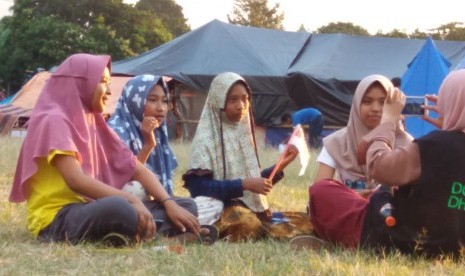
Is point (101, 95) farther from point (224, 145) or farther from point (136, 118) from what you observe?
point (224, 145)

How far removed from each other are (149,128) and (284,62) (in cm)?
1284

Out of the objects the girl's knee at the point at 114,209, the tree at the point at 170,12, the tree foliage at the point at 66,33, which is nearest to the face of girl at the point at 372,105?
the girl's knee at the point at 114,209

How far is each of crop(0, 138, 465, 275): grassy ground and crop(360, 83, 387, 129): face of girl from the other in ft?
2.86

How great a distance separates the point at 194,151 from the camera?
4.11 metres

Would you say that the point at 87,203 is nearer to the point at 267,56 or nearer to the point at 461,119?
the point at 461,119

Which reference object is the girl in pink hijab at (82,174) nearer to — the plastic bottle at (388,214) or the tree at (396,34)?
the plastic bottle at (388,214)

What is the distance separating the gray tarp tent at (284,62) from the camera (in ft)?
50.6

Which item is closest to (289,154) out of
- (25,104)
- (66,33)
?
(25,104)

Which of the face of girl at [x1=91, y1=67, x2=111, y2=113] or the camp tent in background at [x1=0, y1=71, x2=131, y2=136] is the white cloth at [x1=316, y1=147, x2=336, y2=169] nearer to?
the face of girl at [x1=91, y1=67, x2=111, y2=113]

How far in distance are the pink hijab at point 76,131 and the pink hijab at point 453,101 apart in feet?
5.32

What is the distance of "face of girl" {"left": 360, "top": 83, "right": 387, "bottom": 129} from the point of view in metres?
3.84

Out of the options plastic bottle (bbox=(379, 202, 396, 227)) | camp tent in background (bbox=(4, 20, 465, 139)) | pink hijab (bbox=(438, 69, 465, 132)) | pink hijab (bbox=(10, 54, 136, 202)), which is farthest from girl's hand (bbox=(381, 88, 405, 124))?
camp tent in background (bbox=(4, 20, 465, 139))

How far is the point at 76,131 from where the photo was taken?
3439mm

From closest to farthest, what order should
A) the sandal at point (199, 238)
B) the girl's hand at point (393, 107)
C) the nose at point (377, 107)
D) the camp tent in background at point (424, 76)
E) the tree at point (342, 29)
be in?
the girl's hand at point (393, 107) → the sandal at point (199, 238) → the nose at point (377, 107) → the camp tent in background at point (424, 76) → the tree at point (342, 29)
